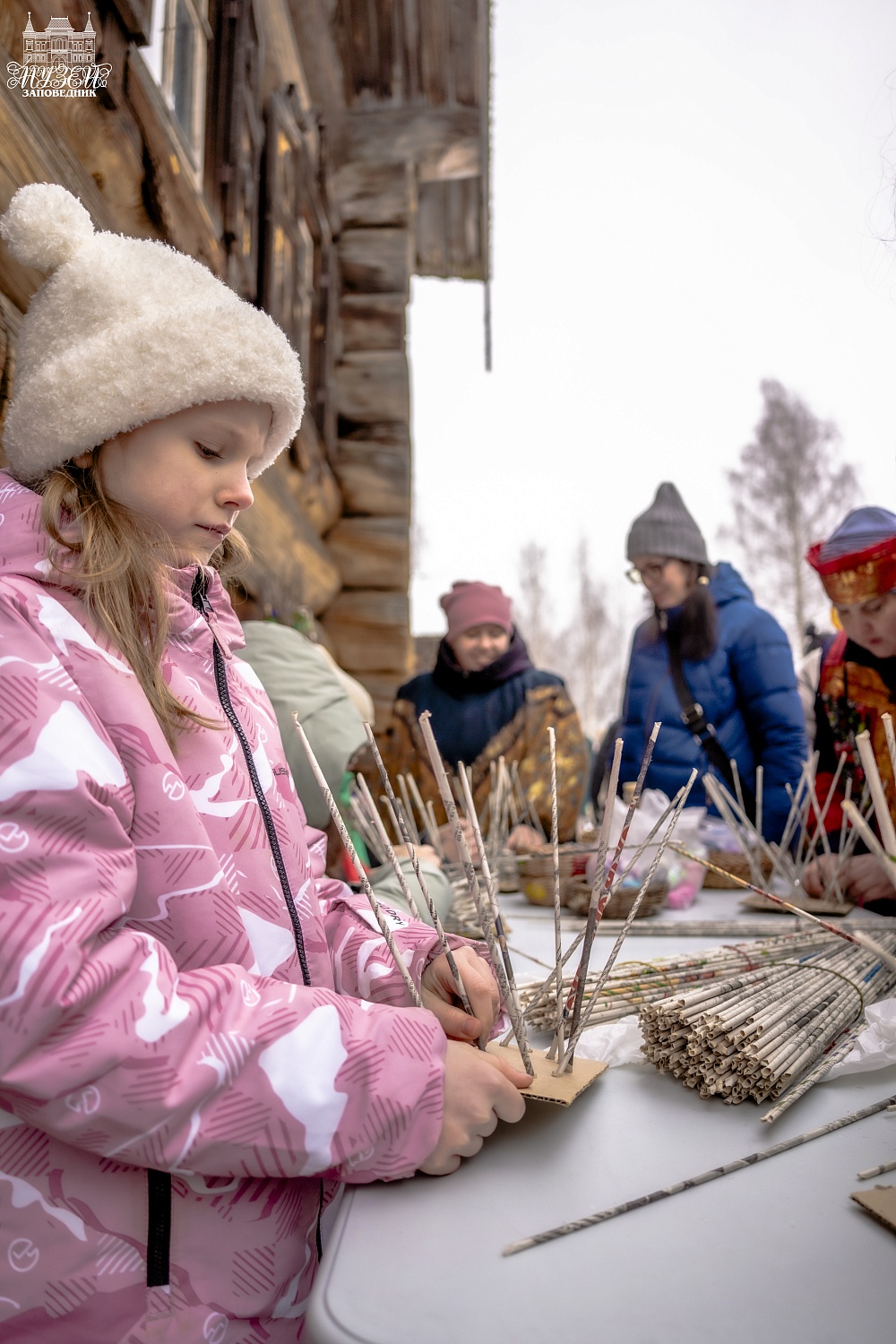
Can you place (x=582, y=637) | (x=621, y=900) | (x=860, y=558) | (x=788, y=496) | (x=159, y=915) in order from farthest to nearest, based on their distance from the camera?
(x=582, y=637) < (x=788, y=496) < (x=860, y=558) < (x=621, y=900) < (x=159, y=915)

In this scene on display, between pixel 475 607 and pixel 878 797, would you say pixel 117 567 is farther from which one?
pixel 475 607

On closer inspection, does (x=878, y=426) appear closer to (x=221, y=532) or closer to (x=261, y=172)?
(x=221, y=532)

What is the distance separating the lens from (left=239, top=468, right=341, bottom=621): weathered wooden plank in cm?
277

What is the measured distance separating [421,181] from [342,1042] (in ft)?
18.7

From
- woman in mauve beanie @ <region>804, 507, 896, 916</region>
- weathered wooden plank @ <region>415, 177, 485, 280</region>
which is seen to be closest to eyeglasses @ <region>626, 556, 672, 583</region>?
woman in mauve beanie @ <region>804, 507, 896, 916</region>

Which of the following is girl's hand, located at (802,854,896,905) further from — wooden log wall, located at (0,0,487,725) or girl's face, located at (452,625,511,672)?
wooden log wall, located at (0,0,487,725)

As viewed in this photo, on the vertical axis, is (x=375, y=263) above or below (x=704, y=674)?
above

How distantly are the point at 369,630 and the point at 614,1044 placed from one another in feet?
12.1

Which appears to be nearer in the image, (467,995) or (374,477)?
(467,995)

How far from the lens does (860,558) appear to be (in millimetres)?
1666

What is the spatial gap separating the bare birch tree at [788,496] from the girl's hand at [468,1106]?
41.9 feet

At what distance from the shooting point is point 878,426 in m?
1.26

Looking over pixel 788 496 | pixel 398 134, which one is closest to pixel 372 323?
pixel 398 134

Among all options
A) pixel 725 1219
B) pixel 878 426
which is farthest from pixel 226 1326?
pixel 878 426
